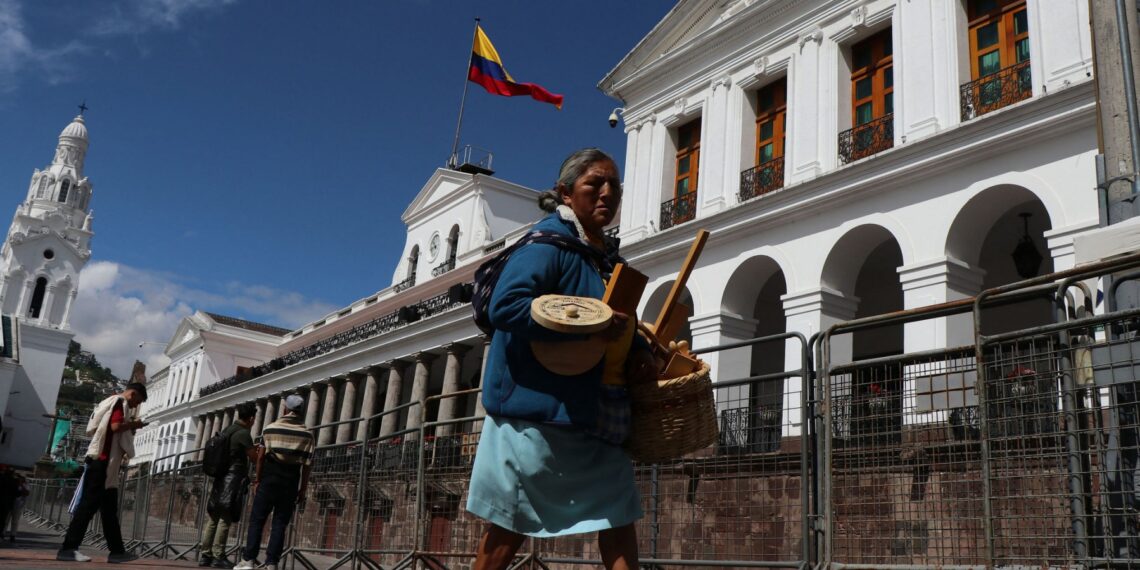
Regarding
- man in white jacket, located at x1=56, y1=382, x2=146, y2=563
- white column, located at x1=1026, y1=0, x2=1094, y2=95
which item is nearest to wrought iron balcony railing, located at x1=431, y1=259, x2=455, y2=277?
white column, located at x1=1026, y1=0, x2=1094, y2=95

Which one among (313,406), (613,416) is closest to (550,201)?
(613,416)

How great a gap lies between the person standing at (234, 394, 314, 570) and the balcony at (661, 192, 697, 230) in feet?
39.7

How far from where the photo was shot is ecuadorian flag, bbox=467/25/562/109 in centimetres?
2570

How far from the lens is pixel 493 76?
2670 centimetres

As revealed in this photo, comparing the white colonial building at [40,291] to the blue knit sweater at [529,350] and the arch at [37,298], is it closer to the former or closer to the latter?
the arch at [37,298]

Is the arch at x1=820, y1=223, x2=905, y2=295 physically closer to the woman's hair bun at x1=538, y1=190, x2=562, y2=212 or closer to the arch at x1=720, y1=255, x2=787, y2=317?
the arch at x1=720, y1=255, x2=787, y2=317

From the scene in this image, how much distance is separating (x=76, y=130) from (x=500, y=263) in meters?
88.4

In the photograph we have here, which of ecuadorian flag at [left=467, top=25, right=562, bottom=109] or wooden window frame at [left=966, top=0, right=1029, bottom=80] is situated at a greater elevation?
ecuadorian flag at [left=467, top=25, right=562, bottom=109]

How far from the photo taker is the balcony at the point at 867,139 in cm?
1514

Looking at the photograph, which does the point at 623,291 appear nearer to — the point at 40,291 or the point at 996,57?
the point at 996,57

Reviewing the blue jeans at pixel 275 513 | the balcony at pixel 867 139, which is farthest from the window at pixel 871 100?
the blue jeans at pixel 275 513

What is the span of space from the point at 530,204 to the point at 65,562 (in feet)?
92.9

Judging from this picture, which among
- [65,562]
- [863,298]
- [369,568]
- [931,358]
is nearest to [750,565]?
[931,358]

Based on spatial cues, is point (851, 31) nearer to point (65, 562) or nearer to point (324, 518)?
point (324, 518)
